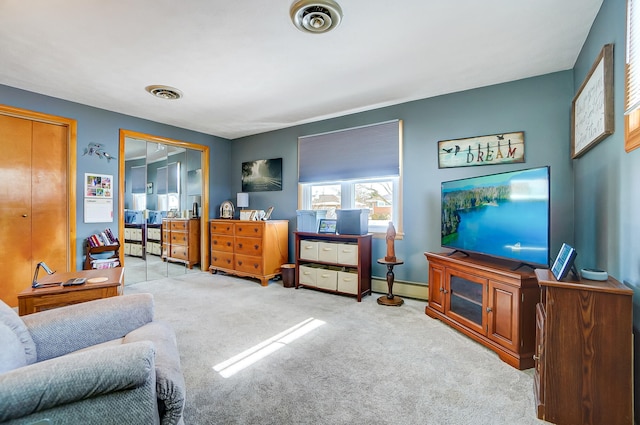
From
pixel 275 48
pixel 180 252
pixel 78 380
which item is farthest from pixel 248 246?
pixel 78 380

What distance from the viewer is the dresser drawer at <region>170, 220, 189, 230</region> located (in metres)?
4.87

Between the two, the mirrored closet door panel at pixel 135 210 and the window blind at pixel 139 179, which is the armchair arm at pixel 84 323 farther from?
the window blind at pixel 139 179

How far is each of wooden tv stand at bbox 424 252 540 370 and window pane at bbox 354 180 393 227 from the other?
1.02 metres

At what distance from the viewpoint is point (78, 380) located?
89 centimetres

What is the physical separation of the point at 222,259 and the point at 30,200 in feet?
7.98

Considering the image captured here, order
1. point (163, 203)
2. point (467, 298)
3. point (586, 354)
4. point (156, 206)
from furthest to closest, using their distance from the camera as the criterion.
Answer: point (163, 203), point (156, 206), point (467, 298), point (586, 354)

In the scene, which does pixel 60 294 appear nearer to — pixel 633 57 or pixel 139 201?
pixel 139 201

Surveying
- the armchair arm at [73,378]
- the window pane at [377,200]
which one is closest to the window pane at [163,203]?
the window pane at [377,200]

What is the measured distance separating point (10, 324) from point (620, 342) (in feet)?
8.97

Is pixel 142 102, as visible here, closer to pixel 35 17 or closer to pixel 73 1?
pixel 35 17

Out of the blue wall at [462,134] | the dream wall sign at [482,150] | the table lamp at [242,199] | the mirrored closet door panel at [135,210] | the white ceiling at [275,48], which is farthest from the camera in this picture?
the table lamp at [242,199]

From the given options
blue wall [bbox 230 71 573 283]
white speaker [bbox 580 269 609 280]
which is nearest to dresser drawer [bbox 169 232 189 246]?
blue wall [bbox 230 71 573 283]

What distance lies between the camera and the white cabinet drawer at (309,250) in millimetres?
3875

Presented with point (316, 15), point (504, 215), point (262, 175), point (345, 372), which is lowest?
point (345, 372)
